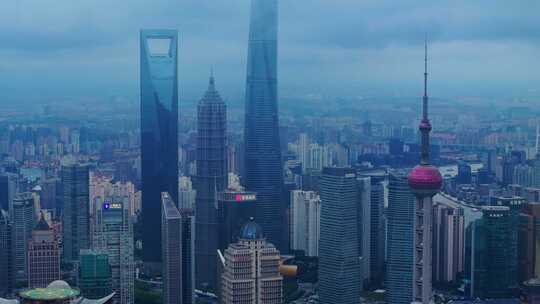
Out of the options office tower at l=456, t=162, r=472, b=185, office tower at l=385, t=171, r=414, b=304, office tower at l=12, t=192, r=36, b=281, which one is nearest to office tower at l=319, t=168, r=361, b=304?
office tower at l=385, t=171, r=414, b=304

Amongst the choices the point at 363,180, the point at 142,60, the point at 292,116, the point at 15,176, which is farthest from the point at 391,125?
the point at 15,176

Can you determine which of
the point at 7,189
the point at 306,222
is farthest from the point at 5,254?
the point at 306,222

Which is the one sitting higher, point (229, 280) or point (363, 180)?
point (363, 180)

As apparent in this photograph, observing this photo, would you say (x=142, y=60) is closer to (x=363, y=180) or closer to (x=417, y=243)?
(x=363, y=180)

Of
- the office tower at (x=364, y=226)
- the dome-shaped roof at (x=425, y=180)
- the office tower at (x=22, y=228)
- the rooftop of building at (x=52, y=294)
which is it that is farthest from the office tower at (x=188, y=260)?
the dome-shaped roof at (x=425, y=180)

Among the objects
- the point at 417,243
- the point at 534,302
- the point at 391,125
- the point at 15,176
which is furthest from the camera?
the point at 15,176

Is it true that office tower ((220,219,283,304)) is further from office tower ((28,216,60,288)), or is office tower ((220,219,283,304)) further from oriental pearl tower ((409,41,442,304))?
office tower ((28,216,60,288))
